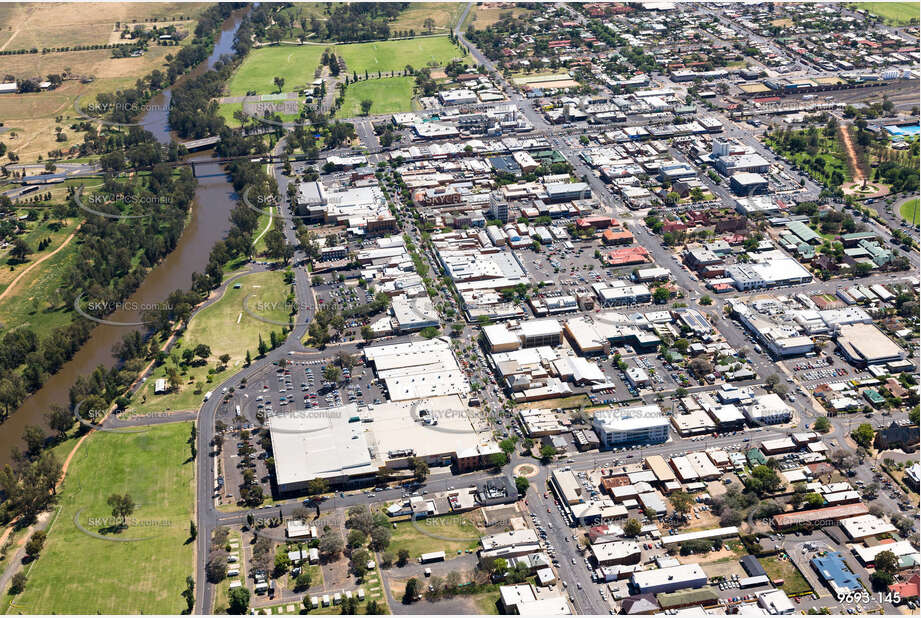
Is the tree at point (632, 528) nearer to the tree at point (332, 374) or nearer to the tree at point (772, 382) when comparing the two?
the tree at point (772, 382)

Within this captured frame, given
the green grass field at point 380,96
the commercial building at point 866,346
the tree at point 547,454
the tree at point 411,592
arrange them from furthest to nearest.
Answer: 1. the green grass field at point 380,96
2. the commercial building at point 866,346
3. the tree at point 547,454
4. the tree at point 411,592

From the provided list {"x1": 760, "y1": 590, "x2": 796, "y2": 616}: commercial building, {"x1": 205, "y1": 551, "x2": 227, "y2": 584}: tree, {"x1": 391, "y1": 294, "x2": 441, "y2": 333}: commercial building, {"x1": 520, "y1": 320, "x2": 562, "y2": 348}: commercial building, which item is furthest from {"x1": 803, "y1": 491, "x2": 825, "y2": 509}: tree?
{"x1": 205, "y1": 551, "x2": 227, "y2": 584}: tree

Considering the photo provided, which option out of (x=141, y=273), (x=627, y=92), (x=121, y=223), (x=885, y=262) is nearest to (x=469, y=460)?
(x=141, y=273)

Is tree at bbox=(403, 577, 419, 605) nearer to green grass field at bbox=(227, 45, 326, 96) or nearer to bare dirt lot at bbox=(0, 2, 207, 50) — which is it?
green grass field at bbox=(227, 45, 326, 96)

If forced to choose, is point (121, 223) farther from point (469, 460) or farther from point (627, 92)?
point (627, 92)

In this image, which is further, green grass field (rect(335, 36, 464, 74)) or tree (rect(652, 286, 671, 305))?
green grass field (rect(335, 36, 464, 74))

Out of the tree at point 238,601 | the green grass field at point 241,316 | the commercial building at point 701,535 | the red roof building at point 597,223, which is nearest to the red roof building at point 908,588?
the commercial building at point 701,535
